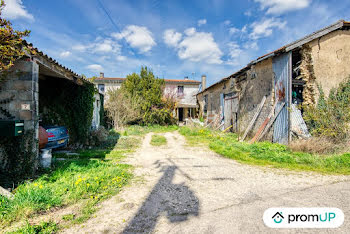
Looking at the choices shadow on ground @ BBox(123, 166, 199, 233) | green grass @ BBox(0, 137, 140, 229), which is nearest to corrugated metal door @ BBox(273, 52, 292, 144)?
shadow on ground @ BBox(123, 166, 199, 233)

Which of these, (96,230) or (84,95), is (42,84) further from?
(96,230)

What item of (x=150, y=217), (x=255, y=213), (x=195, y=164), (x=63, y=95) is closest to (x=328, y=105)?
(x=195, y=164)

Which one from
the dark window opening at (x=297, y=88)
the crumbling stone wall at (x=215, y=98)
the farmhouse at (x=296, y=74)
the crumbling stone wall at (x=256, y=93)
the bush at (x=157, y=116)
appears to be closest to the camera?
the farmhouse at (x=296, y=74)

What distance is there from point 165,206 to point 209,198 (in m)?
0.81

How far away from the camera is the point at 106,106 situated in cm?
1393

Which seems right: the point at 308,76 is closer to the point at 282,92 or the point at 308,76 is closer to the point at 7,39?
the point at 282,92

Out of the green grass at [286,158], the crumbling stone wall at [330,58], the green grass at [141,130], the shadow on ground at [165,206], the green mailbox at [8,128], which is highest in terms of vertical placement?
the crumbling stone wall at [330,58]

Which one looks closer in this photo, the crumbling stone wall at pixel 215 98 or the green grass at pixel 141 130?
the green grass at pixel 141 130

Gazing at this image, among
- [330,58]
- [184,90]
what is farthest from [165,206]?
[184,90]

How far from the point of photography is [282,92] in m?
7.49

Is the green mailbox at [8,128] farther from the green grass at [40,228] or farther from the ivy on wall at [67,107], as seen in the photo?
the ivy on wall at [67,107]

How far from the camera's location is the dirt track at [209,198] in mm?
2377

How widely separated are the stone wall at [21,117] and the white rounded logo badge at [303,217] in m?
4.82

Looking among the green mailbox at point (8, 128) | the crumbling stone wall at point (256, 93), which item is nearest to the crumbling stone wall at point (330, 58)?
the crumbling stone wall at point (256, 93)
